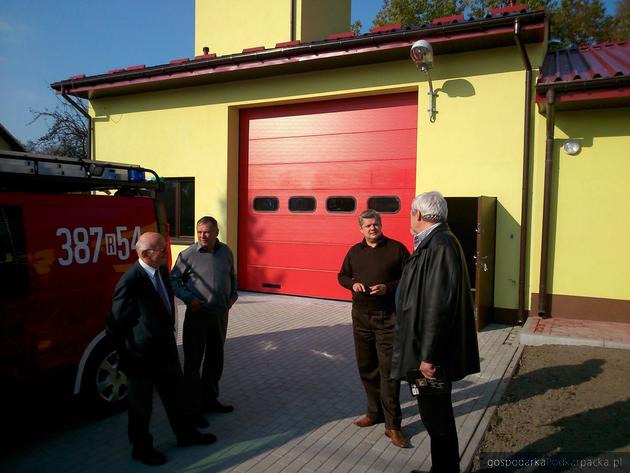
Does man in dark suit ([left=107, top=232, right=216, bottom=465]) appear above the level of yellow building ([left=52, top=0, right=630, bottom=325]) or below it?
below

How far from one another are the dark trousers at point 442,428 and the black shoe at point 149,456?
1.87m

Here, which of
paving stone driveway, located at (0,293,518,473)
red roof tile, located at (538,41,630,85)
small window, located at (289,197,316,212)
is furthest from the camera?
small window, located at (289,197,316,212)

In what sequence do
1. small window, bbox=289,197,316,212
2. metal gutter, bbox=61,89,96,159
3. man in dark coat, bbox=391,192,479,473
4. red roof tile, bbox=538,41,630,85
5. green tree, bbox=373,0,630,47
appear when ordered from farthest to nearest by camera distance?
green tree, bbox=373,0,630,47 → metal gutter, bbox=61,89,96,159 → small window, bbox=289,197,316,212 → red roof tile, bbox=538,41,630,85 → man in dark coat, bbox=391,192,479,473

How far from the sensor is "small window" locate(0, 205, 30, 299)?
132 inches

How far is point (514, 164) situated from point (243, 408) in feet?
17.8

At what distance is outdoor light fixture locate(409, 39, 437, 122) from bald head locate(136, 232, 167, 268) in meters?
5.31

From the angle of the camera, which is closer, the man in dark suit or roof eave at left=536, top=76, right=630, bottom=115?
the man in dark suit

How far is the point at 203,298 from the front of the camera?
3.84 m

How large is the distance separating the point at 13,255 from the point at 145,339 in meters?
1.19

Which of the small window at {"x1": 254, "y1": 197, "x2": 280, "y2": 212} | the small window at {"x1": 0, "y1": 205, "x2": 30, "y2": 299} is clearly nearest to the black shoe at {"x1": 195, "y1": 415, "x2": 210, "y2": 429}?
the small window at {"x1": 0, "y1": 205, "x2": 30, "y2": 299}

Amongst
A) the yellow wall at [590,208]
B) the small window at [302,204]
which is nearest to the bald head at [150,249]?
the yellow wall at [590,208]

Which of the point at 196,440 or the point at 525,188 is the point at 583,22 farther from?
the point at 196,440

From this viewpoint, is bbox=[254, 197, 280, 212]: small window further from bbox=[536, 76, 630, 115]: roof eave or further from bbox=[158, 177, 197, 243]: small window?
bbox=[536, 76, 630, 115]: roof eave

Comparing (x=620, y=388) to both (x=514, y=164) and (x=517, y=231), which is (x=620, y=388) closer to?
(x=517, y=231)
